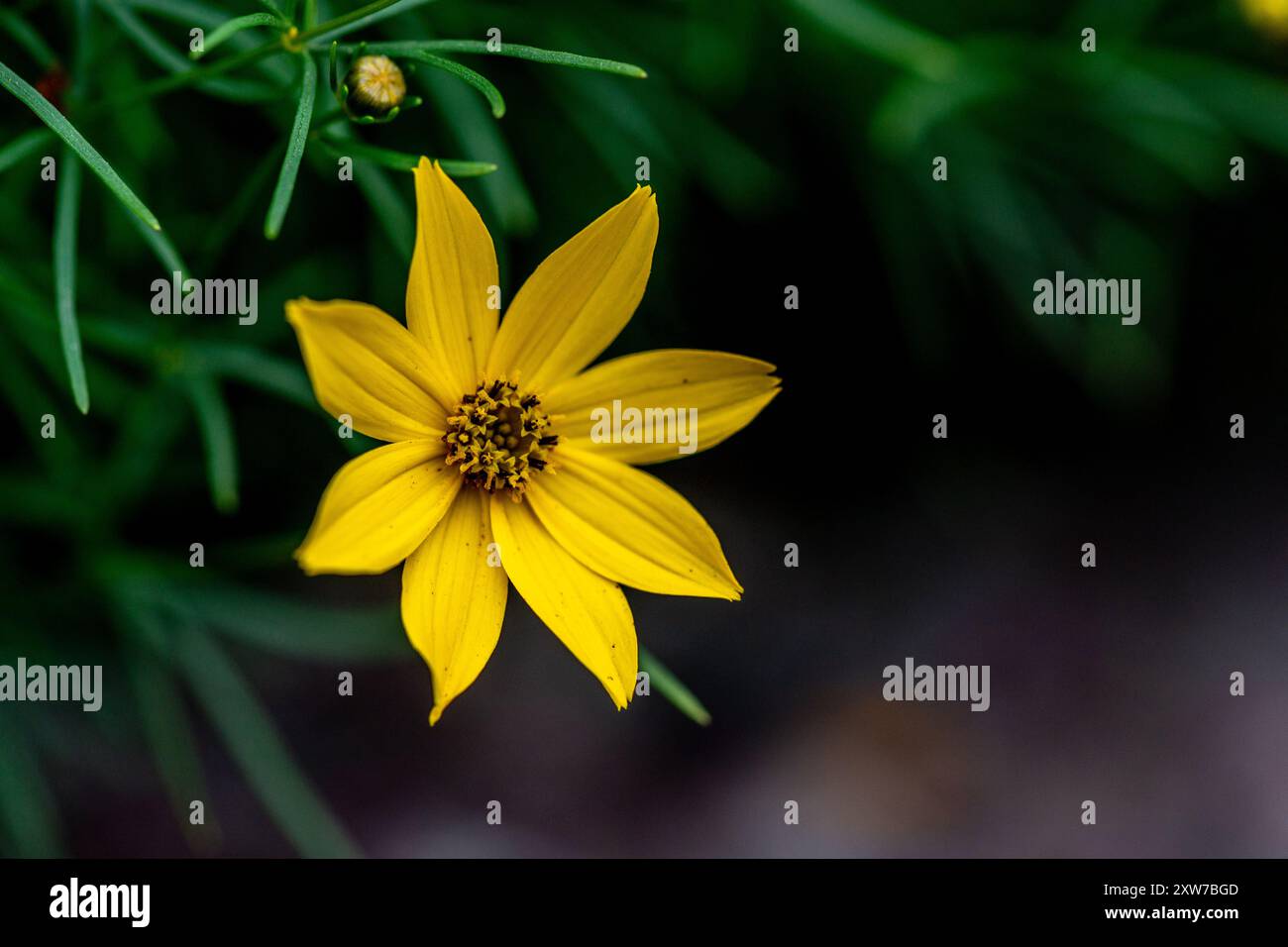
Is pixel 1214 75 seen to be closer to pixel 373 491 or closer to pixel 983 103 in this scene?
pixel 983 103

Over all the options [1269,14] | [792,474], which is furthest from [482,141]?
[1269,14]

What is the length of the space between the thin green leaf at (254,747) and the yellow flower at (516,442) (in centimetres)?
123

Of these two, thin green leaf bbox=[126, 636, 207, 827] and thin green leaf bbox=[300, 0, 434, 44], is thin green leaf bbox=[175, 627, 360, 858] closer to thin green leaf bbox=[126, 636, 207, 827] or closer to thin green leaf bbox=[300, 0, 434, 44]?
thin green leaf bbox=[126, 636, 207, 827]

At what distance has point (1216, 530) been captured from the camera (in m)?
3.34

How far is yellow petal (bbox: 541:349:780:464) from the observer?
1.39m

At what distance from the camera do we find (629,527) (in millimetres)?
1434

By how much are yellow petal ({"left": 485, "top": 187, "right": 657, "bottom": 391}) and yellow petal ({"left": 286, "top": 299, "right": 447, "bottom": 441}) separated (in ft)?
0.41

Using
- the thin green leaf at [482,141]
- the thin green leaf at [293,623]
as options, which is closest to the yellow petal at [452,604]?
the thin green leaf at [482,141]

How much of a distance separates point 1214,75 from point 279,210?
2.37 metres

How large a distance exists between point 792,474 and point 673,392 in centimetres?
182

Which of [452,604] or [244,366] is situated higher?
[244,366]

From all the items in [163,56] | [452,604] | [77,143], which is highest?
[163,56]

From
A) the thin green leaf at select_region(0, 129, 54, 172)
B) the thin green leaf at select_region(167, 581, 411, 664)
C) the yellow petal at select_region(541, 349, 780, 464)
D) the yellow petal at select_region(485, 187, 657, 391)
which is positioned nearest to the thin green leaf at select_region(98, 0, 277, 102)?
the thin green leaf at select_region(0, 129, 54, 172)

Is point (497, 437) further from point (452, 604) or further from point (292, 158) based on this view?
point (292, 158)
